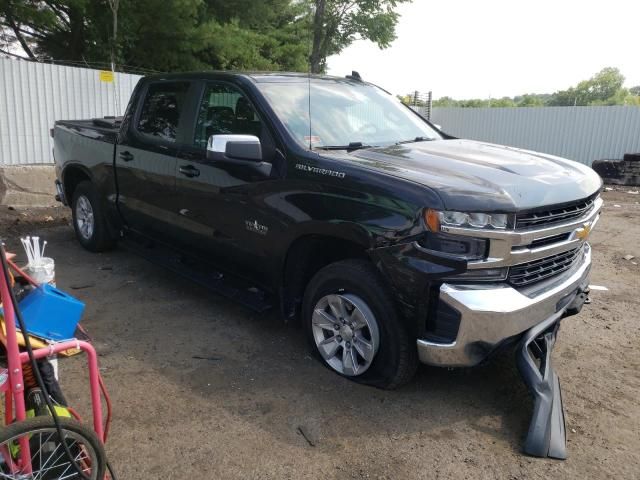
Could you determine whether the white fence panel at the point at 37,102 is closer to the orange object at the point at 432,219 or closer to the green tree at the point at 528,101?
the orange object at the point at 432,219

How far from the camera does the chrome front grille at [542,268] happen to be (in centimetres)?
305

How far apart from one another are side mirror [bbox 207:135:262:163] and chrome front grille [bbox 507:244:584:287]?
179cm

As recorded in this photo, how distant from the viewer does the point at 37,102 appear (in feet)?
29.9

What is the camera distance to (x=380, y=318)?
317cm

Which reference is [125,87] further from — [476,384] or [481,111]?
[481,111]

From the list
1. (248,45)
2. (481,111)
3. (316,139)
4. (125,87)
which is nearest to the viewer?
(316,139)

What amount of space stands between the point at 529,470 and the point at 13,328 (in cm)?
245

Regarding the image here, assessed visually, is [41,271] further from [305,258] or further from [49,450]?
[305,258]

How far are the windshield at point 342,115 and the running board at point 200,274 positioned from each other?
1.21 meters

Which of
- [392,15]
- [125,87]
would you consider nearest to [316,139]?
[125,87]

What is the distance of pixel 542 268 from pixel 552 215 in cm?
33

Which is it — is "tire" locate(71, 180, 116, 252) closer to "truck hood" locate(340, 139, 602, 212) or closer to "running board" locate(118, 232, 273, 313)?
"running board" locate(118, 232, 273, 313)

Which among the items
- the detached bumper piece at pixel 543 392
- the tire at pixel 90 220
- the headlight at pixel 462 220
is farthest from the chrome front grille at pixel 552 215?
the tire at pixel 90 220

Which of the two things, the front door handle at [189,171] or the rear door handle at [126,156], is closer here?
the front door handle at [189,171]
